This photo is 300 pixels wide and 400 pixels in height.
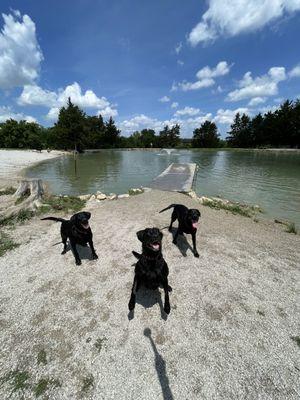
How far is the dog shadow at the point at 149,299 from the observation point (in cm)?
358

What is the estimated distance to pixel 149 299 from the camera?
12.7 feet

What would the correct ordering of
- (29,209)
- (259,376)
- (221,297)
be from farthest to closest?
(29,209), (221,297), (259,376)

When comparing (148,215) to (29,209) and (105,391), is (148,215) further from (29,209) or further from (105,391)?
(105,391)

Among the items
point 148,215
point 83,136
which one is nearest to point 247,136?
point 83,136

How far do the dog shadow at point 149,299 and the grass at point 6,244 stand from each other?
3645mm

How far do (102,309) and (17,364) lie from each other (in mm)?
1268

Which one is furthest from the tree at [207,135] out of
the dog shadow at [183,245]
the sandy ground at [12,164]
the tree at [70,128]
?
the dog shadow at [183,245]

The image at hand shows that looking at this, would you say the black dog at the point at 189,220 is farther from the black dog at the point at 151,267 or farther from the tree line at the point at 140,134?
the tree line at the point at 140,134

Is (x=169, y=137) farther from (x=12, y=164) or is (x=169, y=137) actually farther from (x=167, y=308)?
(x=167, y=308)

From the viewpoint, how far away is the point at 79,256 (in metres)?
5.18

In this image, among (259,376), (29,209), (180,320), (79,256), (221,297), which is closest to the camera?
(259,376)

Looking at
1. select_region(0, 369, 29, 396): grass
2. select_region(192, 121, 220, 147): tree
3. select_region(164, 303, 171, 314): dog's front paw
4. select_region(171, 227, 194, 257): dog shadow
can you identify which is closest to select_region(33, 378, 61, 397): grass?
select_region(0, 369, 29, 396): grass

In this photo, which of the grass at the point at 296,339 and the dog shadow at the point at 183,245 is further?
the dog shadow at the point at 183,245

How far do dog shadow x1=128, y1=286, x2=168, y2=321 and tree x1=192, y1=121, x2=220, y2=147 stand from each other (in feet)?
314
